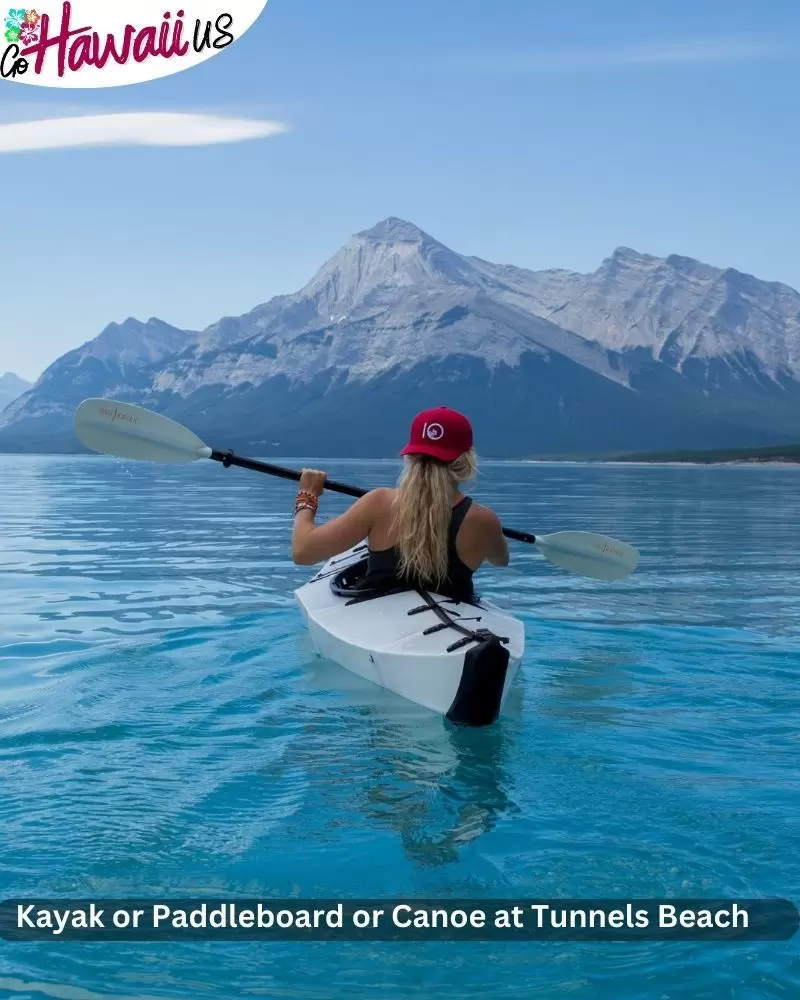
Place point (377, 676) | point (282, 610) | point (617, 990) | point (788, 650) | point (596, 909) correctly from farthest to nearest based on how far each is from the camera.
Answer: point (282, 610), point (788, 650), point (377, 676), point (596, 909), point (617, 990)

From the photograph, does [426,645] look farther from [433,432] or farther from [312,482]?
[312,482]

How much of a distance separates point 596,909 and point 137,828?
7.55 feet

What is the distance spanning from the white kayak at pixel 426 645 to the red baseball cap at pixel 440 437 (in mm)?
1159

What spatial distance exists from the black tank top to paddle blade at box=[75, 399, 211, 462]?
3.52 m

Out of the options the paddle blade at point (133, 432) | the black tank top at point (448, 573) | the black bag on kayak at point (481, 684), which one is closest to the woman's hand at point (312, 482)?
the black tank top at point (448, 573)

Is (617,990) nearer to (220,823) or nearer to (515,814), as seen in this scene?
(515,814)

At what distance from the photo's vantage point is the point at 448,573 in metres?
7.75

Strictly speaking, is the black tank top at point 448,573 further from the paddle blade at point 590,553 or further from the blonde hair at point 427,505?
the paddle blade at point 590,553

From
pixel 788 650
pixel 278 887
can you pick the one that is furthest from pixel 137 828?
pixel 788 650

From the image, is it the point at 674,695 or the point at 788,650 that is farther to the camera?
the point at 788,650

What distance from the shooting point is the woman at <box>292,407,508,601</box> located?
23.7 feet

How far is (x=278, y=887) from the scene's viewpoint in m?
4.64

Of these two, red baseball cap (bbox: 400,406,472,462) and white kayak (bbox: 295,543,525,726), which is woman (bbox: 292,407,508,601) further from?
A: white kayak (bbox: 295,543,525,726)

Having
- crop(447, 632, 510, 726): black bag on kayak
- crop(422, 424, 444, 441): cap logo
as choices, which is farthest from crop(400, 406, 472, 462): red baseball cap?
crop(447, 632, 510, 726): black bag on kayak
